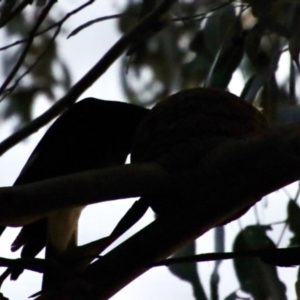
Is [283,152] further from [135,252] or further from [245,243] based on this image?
[245,243]

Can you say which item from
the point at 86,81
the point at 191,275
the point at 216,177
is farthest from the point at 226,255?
the point at 86,81

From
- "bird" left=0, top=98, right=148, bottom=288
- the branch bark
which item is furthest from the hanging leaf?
the branch bark

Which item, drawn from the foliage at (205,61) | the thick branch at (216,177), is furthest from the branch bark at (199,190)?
the foliage at (205,61)

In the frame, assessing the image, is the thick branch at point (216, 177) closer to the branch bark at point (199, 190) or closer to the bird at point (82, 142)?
the branch bark at point (199, 190)

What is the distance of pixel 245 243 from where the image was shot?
1383 mm

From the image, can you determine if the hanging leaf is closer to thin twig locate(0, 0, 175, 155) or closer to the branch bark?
thin twig locate(0, 0, 175, 155)

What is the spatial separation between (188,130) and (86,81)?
710 millimetres

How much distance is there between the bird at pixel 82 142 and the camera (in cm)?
130

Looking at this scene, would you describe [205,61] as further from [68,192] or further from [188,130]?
[68,192]

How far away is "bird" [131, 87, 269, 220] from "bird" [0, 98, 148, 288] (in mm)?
456

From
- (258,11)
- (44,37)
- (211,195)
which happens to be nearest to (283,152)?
(211,195)

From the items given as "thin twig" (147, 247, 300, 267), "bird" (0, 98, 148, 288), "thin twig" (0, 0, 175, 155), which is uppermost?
"thin twig" (0, 0, 175, 155)

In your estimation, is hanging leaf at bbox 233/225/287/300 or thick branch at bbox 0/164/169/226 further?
hanging leaf at bbox 233/225/287/300

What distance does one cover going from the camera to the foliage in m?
1.22
